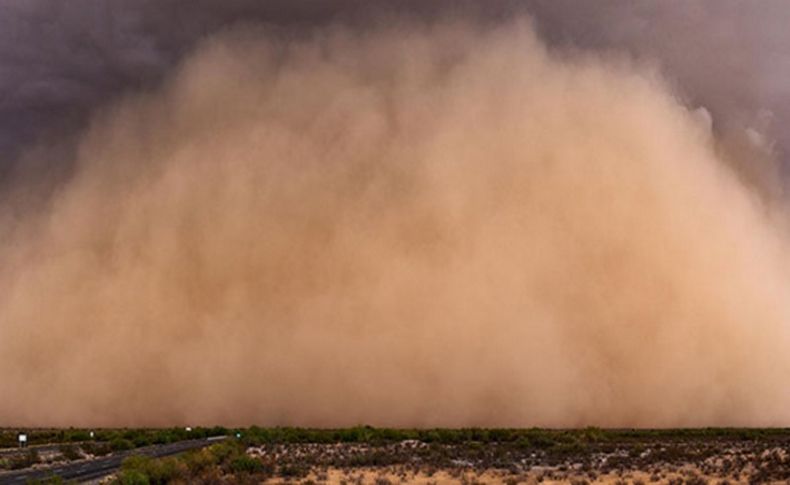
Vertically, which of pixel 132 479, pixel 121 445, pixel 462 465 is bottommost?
pixel 121 445

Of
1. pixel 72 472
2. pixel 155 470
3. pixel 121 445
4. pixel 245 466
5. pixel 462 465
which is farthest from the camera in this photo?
pixel 121 445

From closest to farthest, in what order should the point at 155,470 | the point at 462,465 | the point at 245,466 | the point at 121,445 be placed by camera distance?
the point at 155,470 → the point at 245,466 → the point at 462,465 → the point at 121,445

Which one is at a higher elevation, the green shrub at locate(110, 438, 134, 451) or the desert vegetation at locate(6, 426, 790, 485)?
the desert vegetation at locate(6, 426, 790, 485)

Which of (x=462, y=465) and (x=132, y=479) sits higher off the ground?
(x=132, y=479)

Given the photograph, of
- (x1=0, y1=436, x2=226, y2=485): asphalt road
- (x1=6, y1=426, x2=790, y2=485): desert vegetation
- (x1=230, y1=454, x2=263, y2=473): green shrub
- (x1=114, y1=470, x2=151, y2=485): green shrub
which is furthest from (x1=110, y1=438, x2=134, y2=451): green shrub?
(x1=114, y1=470, x2=151, y2=485): green shrub

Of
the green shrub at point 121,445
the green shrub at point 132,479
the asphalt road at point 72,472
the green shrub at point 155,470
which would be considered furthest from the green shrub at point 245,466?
the green shrub at point 121,445

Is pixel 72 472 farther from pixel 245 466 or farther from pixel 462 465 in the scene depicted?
pixel 462 465

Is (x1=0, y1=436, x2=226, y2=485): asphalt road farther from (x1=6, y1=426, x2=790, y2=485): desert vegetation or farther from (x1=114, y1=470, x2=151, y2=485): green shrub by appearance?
(x1=114, y1=470, x2=151, y2=485): green shrub

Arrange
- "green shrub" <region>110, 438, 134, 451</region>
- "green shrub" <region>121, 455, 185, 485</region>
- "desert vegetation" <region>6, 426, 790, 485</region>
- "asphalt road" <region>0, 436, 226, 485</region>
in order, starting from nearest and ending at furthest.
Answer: "green shrub" <region>121, 455, 185, 485</region> → "desert vegetation" <region>6, 426, 790, 485</region> → "asphalt road" <region>0, 436, 226, 485</region> → "green shrub" <region>110, 438, 134, 451</region>

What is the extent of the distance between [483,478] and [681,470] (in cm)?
707

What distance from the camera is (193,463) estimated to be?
2502 centimetres

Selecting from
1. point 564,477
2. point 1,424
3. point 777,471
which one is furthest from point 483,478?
point 1,424

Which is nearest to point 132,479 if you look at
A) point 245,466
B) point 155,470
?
point 155,470

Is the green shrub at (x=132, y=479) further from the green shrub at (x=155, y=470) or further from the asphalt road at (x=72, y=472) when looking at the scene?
the asphalt road at (x=72, y=472)
